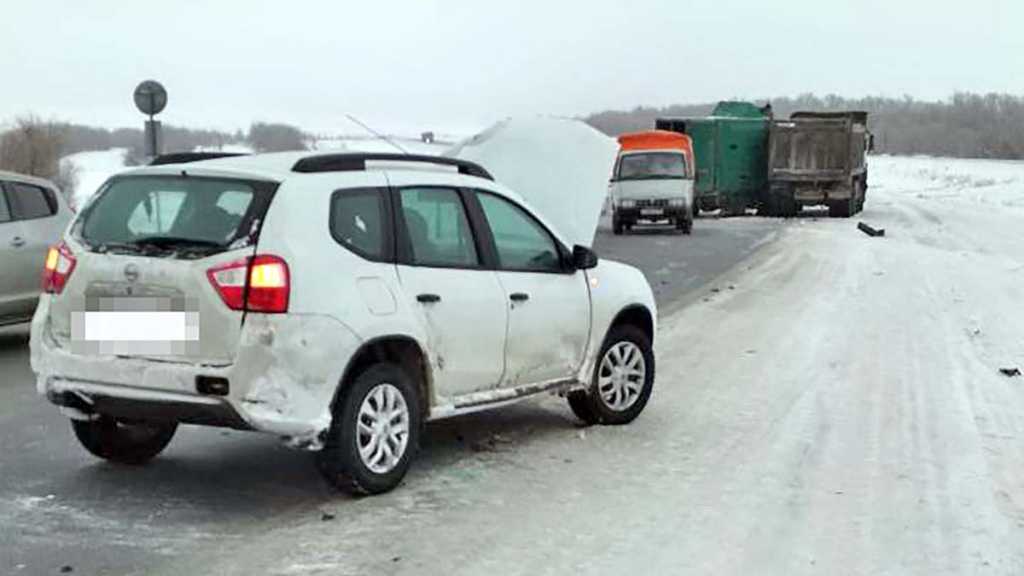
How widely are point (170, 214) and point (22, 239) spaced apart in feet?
18.7

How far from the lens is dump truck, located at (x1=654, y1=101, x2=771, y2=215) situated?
36781mm

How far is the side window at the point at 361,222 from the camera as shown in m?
5.75

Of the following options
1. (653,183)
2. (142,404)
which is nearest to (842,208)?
(653,183)

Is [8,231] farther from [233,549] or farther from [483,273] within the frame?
[233,549]

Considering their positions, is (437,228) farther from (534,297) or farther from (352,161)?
(534,297)

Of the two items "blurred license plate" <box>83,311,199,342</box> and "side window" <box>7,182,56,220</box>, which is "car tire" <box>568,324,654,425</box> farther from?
"side window" <box>7,182,56,220</box>

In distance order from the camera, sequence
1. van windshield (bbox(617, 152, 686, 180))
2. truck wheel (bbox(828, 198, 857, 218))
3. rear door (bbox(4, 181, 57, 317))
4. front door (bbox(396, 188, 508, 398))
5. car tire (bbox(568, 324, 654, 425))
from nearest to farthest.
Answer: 1. front door (bbox(396, 188, 508, 398))
2. car tire (bbox(568, 324, 654, 425))
3. rear door (bbox(4, 181, 57, 317))
4. van windshield (bbox(617, 152, 686, 180))
5. truck wheel (bbox(828, 198, 857, 218))

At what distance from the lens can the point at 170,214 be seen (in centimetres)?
569

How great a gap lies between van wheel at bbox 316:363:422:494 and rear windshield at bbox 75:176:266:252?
95 centimetres

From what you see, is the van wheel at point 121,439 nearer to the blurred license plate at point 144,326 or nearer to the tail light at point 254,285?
the blurred license plate at point 144,326

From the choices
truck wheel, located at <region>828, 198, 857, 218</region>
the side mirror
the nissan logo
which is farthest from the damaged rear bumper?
truck wheel, located at <region>828, 198, 857, 218</region>

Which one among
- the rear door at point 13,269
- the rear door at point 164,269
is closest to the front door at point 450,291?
the rear door at point 164,269

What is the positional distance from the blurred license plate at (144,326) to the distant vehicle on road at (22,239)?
18.0 feet

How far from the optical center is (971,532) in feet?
17.6
